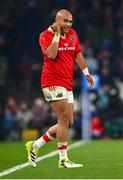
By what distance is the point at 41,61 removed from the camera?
25453 mm

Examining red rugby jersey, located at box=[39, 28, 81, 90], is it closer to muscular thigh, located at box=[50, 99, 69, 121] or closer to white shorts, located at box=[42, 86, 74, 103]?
white shorts, located at box=[42, 86, 74, 103]

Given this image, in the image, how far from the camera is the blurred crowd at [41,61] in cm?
2298

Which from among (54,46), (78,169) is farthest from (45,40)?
(78,169)

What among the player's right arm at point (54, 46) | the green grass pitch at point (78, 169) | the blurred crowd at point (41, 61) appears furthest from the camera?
the blurred crowd at point (41, 61)

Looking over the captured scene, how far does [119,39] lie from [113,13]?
4.07 feet

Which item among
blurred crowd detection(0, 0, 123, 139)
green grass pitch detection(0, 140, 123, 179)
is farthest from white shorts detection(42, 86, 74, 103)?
blurred crowd detection(0, 0, 123, 139)

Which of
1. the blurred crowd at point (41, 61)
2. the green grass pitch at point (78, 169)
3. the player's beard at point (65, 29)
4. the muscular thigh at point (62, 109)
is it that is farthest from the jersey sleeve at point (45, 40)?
the blurred crowd at point (41, 61)

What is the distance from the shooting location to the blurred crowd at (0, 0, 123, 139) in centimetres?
2298

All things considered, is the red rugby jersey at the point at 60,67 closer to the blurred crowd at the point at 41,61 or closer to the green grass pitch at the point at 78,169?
the green grass pitch at the point at 78,169

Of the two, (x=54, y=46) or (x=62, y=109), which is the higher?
(x=54, y=46)

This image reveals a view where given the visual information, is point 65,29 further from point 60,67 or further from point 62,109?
point 62,109

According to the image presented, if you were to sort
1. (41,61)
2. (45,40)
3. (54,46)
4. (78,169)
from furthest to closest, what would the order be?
(41,61)
(45,40)
(54,46)
(78,169)

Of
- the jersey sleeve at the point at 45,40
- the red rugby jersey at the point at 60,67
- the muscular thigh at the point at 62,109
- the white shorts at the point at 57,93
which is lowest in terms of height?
the muscular thigh at the point at 62,109

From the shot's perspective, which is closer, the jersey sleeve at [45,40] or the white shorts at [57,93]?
the jersey sleeve at [45,40]
